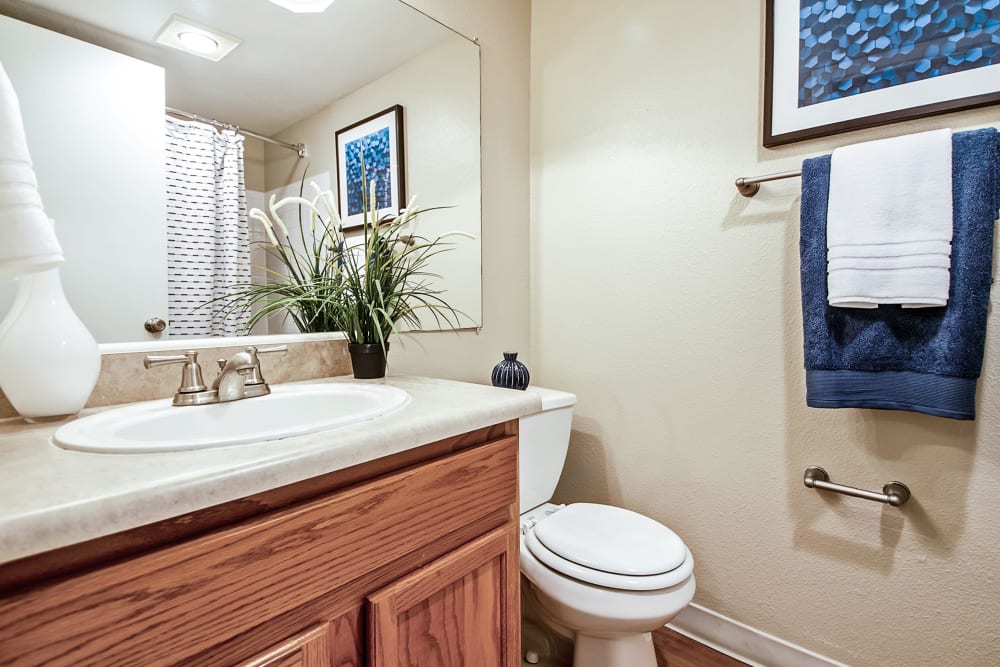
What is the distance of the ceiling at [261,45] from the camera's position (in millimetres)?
888

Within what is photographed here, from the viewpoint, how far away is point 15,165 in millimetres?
625

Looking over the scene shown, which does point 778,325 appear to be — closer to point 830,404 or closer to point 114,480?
point 830,404

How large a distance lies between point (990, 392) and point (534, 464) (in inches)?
42.7

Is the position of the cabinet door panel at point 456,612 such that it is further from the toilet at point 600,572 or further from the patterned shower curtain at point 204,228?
the patterned shower curtain at point 204,228

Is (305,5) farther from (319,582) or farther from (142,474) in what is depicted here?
(319,582)

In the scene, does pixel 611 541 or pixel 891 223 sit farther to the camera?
pixel 611 541

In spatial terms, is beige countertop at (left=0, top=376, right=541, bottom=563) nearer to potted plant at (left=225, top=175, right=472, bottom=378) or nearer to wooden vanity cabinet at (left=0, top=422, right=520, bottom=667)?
wooden vanity cabinet at (left=0, top=422, right=520, bottom=667)

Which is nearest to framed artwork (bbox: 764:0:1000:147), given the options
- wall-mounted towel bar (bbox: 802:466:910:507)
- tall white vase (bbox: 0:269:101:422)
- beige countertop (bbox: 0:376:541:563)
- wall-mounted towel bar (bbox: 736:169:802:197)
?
wall-mounted towel bar (bbox: 736:169:802:197)

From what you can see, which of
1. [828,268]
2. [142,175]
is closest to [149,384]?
[142,175]

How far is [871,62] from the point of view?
113cm

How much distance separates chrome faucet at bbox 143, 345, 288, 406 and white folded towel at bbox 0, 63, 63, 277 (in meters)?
0.27

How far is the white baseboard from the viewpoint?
1256 mm

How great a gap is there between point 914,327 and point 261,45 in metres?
1.61

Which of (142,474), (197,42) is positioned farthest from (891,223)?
(197,42)
